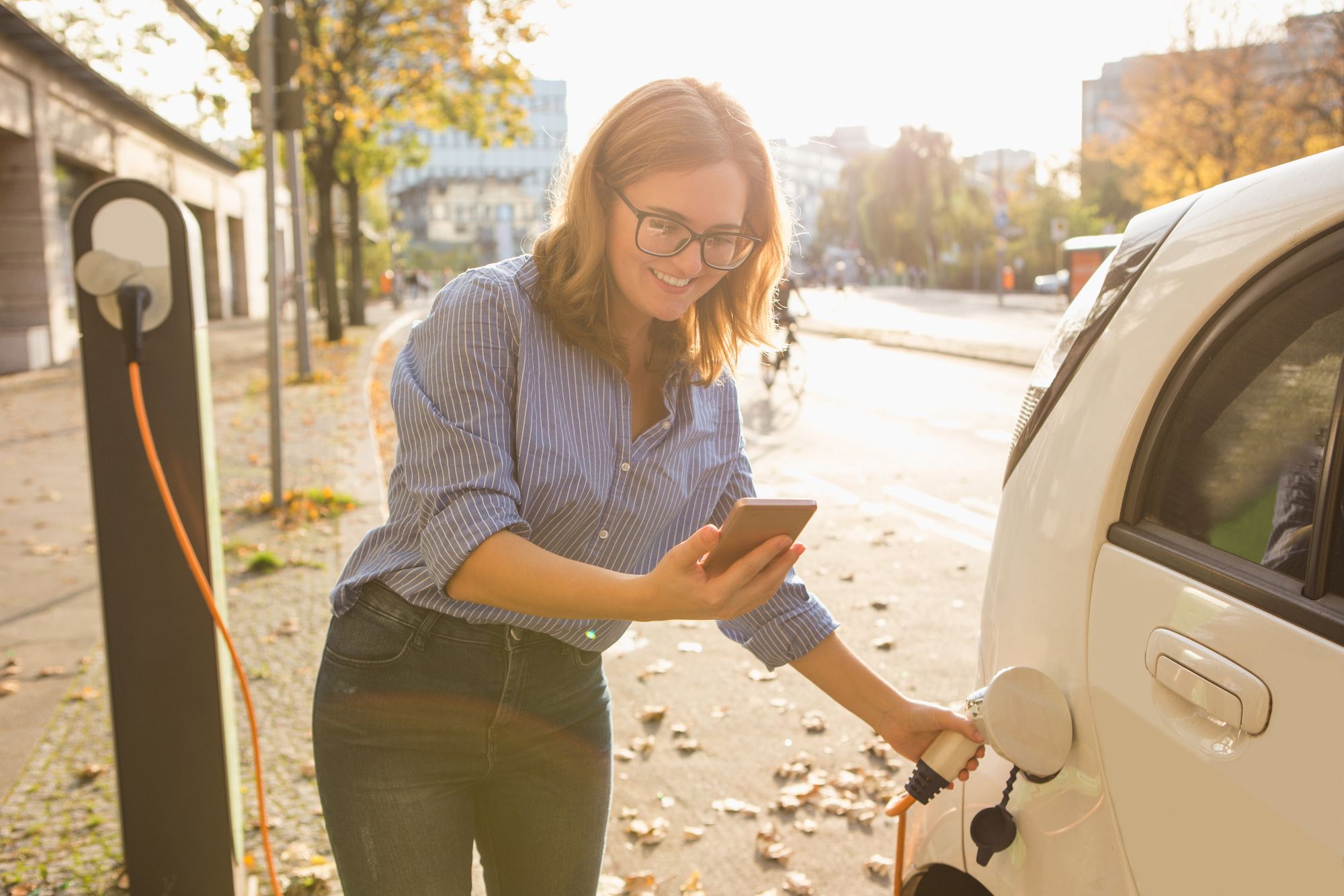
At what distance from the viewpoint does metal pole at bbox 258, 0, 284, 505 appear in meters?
8.07

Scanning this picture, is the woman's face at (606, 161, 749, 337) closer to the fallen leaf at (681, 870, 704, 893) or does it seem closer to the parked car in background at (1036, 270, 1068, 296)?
the fallen leaf at (681, 870, 704, 893)

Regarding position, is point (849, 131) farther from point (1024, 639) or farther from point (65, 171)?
point (1024, 639)

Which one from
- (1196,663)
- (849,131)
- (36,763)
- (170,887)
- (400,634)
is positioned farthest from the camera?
(849,131)

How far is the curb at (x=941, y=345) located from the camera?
19.5 metres

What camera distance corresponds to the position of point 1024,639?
1.76 metres

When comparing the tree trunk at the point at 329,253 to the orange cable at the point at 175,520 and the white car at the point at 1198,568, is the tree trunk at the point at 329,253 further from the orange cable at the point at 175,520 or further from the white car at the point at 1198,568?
the white car at the point at 1198,568

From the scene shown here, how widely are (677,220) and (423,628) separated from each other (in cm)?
76

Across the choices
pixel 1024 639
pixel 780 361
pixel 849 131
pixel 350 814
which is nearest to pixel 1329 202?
pixel 1024 639

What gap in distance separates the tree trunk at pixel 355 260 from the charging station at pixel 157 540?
29.4m

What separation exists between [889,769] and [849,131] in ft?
584

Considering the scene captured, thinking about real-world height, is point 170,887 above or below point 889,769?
above

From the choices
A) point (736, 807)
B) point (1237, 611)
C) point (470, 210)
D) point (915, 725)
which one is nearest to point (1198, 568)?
point (1237, 611)

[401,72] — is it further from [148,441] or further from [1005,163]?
[1005,163]

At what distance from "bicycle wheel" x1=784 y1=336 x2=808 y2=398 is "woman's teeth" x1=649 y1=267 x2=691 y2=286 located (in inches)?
507
